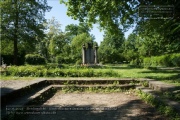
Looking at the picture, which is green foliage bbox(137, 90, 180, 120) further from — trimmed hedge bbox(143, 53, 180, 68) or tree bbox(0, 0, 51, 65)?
tree bbox(0, 0, 51, 65)

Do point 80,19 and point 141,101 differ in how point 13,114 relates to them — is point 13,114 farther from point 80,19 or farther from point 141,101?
point 80,19

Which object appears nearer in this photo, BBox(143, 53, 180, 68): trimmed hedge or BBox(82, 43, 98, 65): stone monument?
BBox(143, 53, 180, 68): trimmed hedge

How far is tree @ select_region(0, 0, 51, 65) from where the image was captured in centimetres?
2570

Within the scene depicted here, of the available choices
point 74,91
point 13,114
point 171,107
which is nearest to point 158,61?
point 74,91

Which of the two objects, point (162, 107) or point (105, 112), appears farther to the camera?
point (105, 112)

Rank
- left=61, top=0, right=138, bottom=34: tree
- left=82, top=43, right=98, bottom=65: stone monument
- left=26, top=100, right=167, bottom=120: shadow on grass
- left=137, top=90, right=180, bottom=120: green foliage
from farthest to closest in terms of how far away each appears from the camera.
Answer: left=82, top=43, right=98, bottom=65: stone monument, left=61, top=0, right=138, bottom=34: tree, left=26, top=100, right=167, bottom=120: shadow on grass, left=137, top=90, right=180, bottom=120: green foliage

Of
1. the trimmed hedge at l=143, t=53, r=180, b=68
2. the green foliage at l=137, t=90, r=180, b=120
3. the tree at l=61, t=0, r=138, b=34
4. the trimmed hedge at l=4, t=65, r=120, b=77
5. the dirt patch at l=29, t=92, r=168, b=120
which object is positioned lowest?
the dirt patch at l=29, t=92, r=168, b=120

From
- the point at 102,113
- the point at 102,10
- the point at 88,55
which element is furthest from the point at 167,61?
the point at 102,113

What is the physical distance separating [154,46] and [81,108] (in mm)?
39371

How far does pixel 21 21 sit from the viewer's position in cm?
2667

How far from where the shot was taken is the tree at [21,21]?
2570cm

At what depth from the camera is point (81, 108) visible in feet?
22.1

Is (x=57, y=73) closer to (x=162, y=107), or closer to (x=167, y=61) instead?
(x=162, y=107)

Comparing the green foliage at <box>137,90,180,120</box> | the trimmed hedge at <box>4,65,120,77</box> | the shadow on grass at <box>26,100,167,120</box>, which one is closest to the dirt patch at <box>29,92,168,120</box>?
the shadow on grass at <box>26,100,167,120</box>
